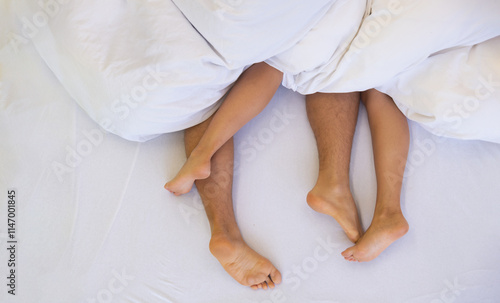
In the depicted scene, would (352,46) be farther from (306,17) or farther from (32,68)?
(32,68)

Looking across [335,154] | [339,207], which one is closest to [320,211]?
[339,207]

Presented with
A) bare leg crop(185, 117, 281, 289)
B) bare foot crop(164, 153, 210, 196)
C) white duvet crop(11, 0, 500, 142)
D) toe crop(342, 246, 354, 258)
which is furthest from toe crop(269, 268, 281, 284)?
white duvet crop(11, 0, 500, 142)

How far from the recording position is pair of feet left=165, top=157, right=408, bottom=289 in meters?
0.98

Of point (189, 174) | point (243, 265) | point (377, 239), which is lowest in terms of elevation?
point (377, 239)

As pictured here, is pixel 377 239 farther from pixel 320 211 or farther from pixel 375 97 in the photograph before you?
pixel 375 97

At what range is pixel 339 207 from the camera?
1018 millimetres

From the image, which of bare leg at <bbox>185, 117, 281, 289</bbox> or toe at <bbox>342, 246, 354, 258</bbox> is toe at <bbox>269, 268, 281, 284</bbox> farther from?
toe at <bbox>342, 246, 354, 258</bbox>

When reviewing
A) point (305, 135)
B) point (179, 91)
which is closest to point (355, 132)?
point (305, 135)

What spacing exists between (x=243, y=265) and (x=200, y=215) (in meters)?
0.17

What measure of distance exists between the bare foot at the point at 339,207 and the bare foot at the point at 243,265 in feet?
0.60

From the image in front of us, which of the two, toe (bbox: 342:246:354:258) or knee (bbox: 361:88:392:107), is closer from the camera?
toe (bbox: 342:246:354:258)

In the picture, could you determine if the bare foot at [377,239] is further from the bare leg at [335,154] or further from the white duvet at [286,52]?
the white duvet at [286,52]

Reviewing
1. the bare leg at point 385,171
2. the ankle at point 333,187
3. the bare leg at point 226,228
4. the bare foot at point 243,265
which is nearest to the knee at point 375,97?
the bare leg at point 385,171

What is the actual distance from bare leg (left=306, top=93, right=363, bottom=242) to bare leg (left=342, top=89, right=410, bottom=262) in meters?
0.04
